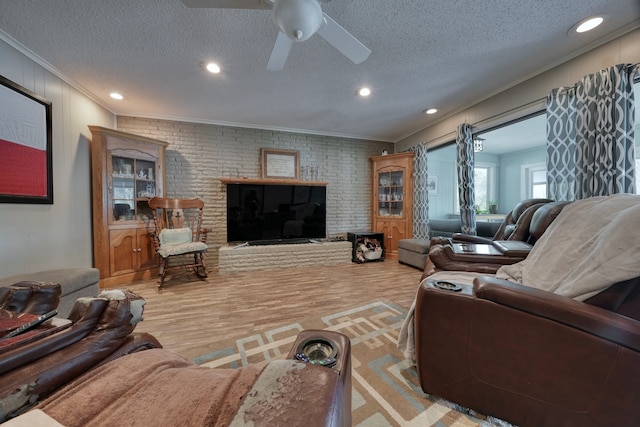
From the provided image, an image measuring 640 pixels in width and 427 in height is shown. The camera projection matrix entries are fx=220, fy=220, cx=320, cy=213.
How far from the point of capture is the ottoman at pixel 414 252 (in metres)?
3.25

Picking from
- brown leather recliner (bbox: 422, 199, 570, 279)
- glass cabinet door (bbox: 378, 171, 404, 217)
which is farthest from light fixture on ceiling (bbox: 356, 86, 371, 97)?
brown leather recliner (bbox: 422, 199, 570, 279)

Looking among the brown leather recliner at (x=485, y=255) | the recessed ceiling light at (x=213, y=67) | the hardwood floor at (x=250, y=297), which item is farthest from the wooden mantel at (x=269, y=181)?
the brown leather recliner at (x=485, y=255)

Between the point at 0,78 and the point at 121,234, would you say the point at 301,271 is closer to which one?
the point at 121,234

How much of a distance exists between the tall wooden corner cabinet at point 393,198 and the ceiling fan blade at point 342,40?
272 centimetres

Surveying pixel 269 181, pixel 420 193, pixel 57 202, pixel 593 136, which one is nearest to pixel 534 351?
pixel 593 136

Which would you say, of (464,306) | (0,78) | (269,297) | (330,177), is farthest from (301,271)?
(0,78)

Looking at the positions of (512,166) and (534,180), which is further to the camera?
(512,166)

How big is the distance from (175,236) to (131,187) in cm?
88

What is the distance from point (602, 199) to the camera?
117 centimetres

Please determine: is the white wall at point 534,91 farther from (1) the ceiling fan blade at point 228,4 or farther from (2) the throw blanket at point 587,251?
(1) the ceiling fan blade at point 228,4

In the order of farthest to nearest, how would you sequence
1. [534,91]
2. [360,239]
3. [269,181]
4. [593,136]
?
1. [360,239]
2. [269,181]
3. [534,91]
4. [593,136]

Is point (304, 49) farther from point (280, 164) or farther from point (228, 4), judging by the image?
point (280, 164)

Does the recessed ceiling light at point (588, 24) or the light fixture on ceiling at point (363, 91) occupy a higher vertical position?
the light fixture on ceiling at point (363, 91)

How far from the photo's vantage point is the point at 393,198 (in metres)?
4.29
